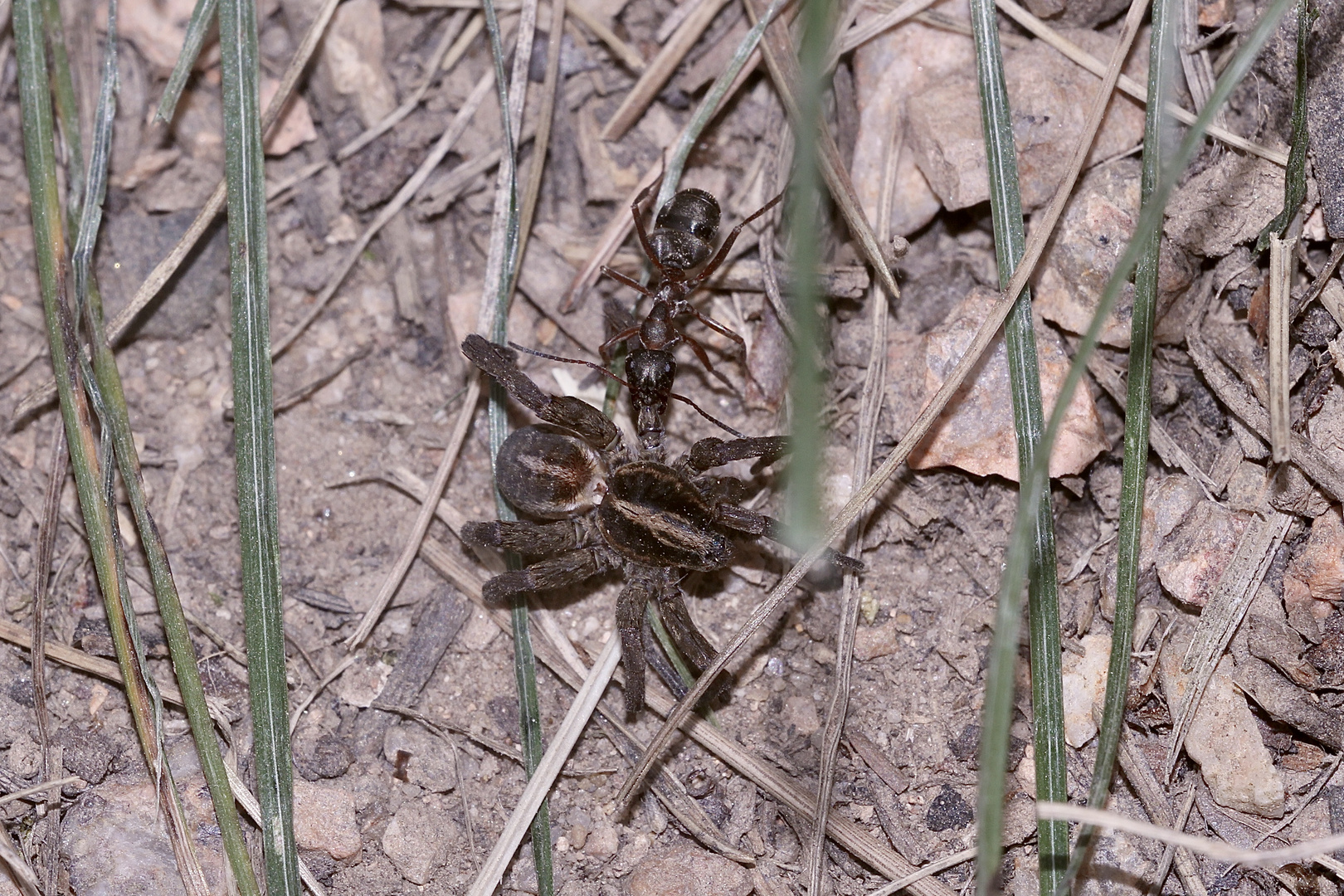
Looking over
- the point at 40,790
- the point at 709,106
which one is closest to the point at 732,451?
the point at 709,106

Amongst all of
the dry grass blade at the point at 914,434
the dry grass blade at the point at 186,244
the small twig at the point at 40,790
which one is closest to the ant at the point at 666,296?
the dry grass blade at the point at 914,434

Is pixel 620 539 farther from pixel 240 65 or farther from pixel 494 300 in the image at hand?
pixel 240 65

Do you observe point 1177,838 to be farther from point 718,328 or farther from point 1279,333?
point 718,328

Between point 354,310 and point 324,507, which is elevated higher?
point 354,310

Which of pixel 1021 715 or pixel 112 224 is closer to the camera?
pixel 1021 715

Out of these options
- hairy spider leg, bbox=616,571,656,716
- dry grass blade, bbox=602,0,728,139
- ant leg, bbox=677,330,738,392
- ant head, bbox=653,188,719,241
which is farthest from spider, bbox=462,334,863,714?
dry grass blade, bbox=602,0,728,139

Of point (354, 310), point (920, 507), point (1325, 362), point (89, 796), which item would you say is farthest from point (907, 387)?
Result: point (89, 796)

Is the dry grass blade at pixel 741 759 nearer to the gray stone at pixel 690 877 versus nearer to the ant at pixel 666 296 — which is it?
the gray stone at pixel 690 877

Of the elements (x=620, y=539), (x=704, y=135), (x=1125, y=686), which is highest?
(x=704, y=135)

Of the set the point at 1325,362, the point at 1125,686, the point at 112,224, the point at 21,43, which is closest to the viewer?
the point at 1125,686
